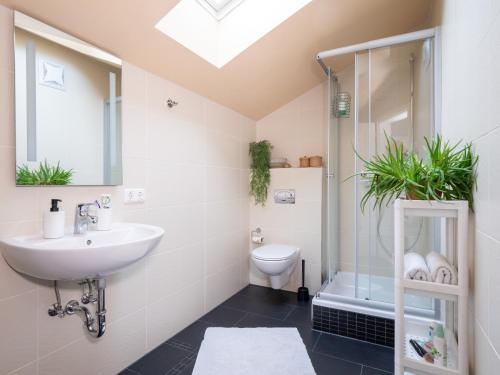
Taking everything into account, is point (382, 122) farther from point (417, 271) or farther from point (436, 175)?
point (417, 271)

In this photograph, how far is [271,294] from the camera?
9.31 feet

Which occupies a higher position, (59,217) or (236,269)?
(59,217)

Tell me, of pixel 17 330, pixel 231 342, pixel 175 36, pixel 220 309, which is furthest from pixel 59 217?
pixel 220 309

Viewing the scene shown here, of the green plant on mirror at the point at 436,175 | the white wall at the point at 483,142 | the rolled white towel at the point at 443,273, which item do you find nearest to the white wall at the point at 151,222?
the green plant on mirror at the point at 436,175

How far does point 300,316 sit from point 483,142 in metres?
1.94

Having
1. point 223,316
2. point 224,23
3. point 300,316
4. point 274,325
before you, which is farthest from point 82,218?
point 300,316

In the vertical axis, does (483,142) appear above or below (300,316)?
above

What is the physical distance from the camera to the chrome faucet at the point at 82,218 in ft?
4.57

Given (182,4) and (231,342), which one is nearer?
(182,4)

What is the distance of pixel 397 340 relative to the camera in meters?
1.14

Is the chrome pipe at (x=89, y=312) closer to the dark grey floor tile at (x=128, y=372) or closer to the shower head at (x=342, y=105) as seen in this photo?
the dark grey floor tile at (x=128, y=372)

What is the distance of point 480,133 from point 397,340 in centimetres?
86

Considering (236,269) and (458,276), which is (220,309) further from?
(458,276)

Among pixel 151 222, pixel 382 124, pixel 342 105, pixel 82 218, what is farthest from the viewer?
pixel 342 105
